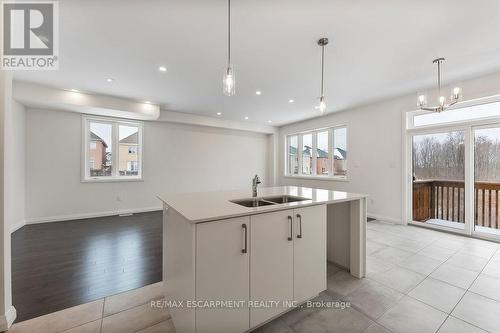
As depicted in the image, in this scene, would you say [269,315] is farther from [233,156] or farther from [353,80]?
[233,156]

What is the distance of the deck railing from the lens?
11.4 ft

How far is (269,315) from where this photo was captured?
1544 mm

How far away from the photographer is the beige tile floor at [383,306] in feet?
5.13

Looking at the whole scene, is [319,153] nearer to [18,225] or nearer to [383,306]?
[383,306]

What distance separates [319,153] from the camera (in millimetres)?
6543

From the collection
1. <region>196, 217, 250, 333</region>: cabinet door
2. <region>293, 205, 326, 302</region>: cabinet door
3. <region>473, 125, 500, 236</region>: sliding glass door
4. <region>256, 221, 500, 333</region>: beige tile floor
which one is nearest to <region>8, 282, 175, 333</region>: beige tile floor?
<region>196, 217, 250, 333</region>: cabinet door

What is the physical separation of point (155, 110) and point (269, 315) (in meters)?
4.87

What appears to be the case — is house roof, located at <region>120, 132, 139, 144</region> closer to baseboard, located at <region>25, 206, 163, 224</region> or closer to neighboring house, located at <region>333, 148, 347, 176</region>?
baseboard, located at <region>25, 206, 163, 224</region>

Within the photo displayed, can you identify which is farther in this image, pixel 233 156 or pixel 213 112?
pixel 233 156

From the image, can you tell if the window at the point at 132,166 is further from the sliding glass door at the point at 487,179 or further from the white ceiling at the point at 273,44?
the sliding glass door at the point at 487,179

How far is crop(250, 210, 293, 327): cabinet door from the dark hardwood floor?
4.60 feet

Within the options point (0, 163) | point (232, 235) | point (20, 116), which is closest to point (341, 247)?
point (232, 235)

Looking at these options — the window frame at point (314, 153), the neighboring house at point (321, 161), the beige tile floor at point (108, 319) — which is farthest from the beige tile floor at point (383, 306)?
the neighboring house at point (321, 161)

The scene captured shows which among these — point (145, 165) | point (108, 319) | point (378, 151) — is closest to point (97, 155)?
point (145, 165)
